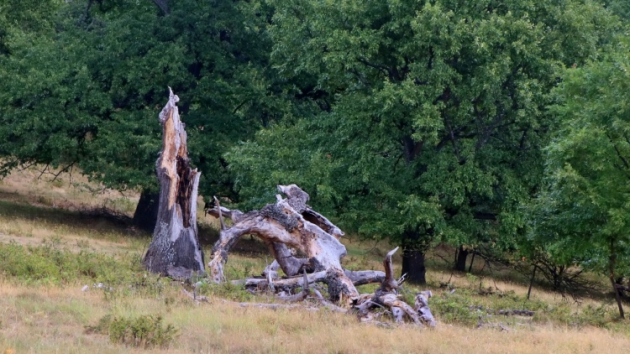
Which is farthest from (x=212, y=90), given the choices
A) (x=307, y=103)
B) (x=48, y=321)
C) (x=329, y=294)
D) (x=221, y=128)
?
(x=48, y=321)

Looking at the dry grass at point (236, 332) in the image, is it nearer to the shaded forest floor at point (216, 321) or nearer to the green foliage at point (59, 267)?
the shaded forest floor at point (216, 321)

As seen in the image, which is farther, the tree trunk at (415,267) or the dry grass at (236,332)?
the tree trunk at (415,267)

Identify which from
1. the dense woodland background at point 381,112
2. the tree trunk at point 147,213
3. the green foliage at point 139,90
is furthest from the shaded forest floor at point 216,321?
the tree trunk at point 147,213

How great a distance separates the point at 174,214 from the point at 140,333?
6823 mm

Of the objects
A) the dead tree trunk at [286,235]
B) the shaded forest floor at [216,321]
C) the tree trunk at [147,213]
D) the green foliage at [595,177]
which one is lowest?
the tree trunk at [147,213]

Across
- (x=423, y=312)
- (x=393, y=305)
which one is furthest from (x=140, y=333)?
(x=423, y=312)

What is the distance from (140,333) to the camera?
9555mm

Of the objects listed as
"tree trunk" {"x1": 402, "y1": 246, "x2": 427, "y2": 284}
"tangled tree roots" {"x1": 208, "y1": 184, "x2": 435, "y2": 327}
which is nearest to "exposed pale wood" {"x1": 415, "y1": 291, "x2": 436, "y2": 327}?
"tangled tree roots" {"x1": 208, "y1": 184, "x2": 435, "y2": 327}

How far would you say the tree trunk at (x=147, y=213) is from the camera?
96.5ft

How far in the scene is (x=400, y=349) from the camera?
10258 mm

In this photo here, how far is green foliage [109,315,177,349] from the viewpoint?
9.55 m

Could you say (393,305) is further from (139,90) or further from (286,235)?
(139,90)

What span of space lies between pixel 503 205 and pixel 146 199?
1356 centimetres

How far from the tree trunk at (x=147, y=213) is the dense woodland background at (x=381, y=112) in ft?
0.28
